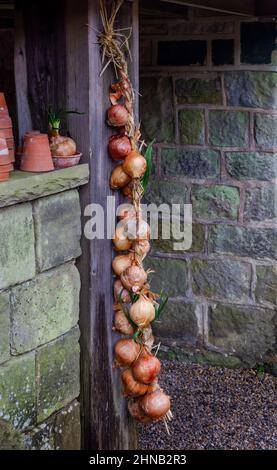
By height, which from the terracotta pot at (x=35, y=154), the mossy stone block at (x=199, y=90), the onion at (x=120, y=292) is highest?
the mossy stone block at (x=199, y=90)

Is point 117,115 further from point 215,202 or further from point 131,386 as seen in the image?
point 215,202

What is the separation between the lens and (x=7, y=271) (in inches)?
87.5

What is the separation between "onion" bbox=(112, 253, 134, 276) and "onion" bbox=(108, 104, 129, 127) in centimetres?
49

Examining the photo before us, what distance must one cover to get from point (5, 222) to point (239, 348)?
237cm

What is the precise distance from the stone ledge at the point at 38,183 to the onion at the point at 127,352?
624mm

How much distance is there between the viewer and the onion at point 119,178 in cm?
260

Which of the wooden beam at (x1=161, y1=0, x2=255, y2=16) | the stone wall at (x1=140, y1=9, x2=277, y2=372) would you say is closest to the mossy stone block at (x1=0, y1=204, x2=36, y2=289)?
the wooden beam at (x1=161, y1=0, x2=255, y2=16)

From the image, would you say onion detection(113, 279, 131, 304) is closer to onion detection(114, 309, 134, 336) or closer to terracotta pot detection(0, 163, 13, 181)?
onion detection(114, 309, 134, 336)

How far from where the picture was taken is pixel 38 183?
2289 millimetres

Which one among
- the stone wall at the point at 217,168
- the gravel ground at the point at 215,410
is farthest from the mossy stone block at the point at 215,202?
the gravel ground at the point at 215,410

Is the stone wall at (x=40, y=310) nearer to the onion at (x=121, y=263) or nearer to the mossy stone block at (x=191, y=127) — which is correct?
the onion at (x=121, y=263)

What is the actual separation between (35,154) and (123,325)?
736 mm

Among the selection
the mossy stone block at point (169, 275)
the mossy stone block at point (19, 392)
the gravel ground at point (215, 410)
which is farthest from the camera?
the mossy stone block at point (169, 275)
